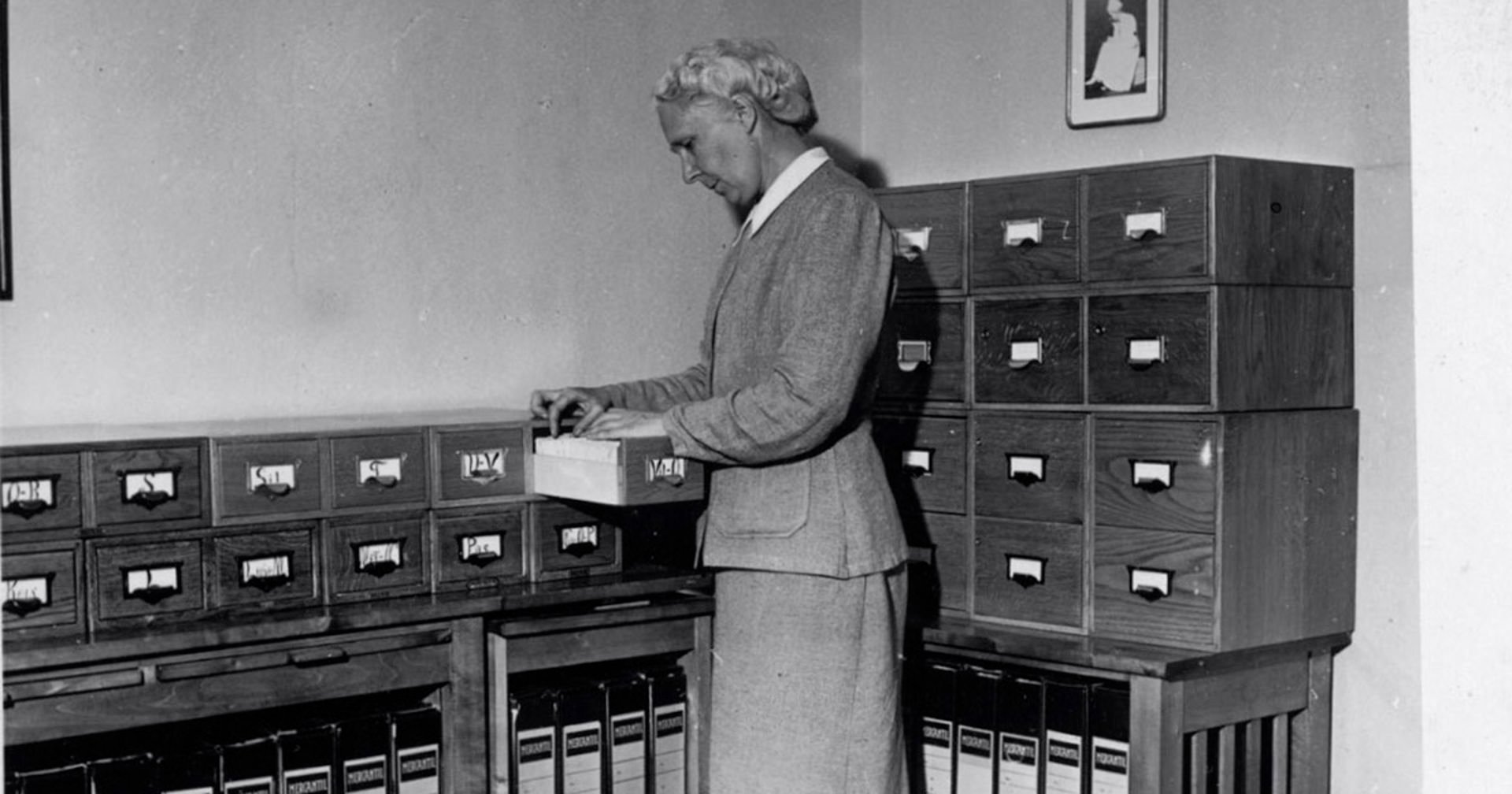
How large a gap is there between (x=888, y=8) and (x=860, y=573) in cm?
240

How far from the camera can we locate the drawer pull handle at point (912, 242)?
394 cm

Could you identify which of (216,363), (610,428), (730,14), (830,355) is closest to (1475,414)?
(830,355)

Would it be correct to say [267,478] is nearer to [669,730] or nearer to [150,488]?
[150,488]

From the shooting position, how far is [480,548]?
3301 mm

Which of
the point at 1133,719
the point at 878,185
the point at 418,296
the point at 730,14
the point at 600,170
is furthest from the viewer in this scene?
the point at 878,185

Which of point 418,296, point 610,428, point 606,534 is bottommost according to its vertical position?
point 606,534

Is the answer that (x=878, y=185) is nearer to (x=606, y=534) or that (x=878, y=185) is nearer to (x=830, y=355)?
(x=606, y=534)

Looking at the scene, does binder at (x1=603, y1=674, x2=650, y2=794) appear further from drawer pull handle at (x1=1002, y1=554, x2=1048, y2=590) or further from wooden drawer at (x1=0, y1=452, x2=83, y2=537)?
wooden drawer at (x1=0, y1=452, x2=83, y2=537)

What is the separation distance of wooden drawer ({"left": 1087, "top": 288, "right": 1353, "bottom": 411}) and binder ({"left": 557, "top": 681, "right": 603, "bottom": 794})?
1281mm

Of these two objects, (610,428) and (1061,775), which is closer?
(610,428)

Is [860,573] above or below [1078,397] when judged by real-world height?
below

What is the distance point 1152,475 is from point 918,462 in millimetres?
647

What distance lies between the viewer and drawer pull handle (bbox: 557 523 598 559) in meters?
3.42

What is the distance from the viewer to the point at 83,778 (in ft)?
9.17
